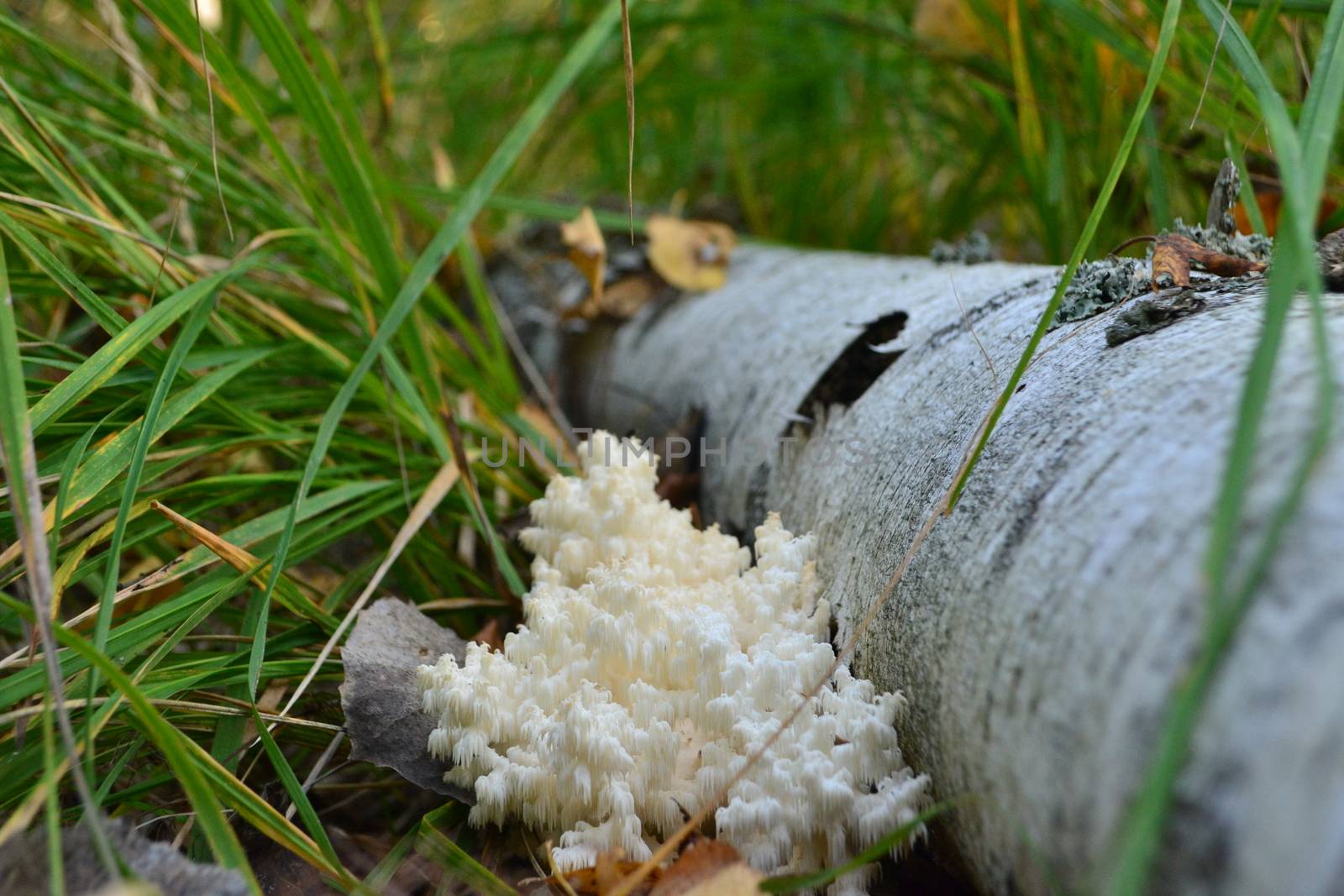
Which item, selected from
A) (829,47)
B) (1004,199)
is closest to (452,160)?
(829,47)

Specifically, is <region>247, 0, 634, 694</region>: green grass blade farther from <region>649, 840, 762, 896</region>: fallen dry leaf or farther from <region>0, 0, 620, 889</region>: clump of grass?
<region>649, 840, 762, 896</region>: fallen dry leaf

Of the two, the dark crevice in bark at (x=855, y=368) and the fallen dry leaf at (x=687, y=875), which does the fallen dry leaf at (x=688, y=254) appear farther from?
the fallen dry leaf at (x=687, y=875)

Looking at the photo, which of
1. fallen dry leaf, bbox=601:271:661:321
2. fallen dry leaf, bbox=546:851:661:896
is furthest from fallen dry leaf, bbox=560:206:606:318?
fallen dry leaf, bbox=546:851:661:896

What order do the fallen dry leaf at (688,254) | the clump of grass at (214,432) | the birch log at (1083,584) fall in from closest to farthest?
the birch log at (1083,584) → the clump of grass at (214,432) → the fallen dry leaf at (688,254)

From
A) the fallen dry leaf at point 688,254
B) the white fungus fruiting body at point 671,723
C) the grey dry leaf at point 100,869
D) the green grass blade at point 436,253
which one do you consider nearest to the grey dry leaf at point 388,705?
the white fungus fruiting body at point 671,723

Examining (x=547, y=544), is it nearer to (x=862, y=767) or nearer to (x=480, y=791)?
(x=480, y=791)

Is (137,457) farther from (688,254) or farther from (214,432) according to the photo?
(688,254)
